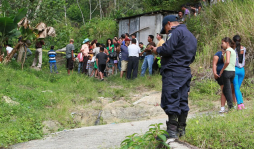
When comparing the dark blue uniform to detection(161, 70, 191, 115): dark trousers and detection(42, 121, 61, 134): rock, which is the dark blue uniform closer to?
detection(161, 70, 191, 115): dark trousers

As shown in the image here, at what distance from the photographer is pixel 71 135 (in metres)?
6.09

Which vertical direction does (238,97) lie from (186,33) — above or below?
below

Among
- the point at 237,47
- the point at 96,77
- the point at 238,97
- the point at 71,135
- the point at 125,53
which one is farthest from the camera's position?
the point at 96,77

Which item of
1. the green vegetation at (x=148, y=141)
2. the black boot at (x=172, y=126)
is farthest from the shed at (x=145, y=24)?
the green vegetation at (x=148, y=141)

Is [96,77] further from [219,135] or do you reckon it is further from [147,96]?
[219,135]

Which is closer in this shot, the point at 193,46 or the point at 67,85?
the point at 193,46

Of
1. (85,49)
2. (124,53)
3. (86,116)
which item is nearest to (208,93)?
(86,116)

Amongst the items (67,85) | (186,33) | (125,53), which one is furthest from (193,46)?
(125,53)

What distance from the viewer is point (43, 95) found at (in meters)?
9.32

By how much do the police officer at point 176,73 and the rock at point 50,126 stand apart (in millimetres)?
3385

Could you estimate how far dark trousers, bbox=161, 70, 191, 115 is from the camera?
444 centimetres

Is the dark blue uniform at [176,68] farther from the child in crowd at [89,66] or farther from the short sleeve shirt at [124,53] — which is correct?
the child in crowd at [89,66]

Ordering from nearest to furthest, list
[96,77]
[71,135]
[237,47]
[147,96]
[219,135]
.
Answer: [219,135] < [71,135] < [237,47] < [147,96] < [96,77]

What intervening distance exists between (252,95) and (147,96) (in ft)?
10.5
